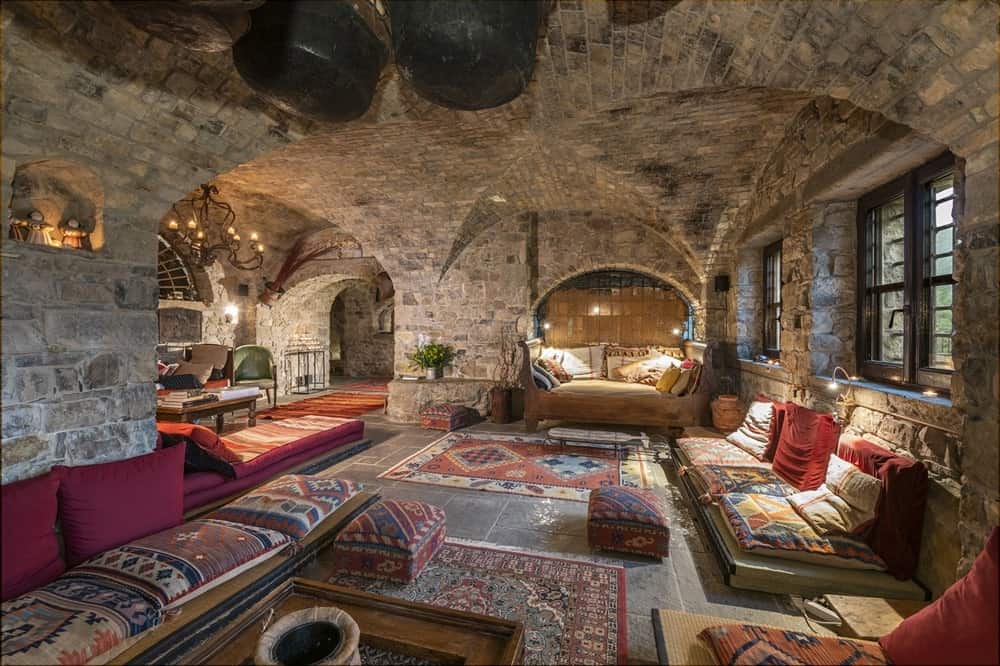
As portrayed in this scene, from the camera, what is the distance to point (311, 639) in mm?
1233

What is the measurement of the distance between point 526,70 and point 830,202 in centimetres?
302

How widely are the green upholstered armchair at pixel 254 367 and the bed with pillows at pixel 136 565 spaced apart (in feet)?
15.9

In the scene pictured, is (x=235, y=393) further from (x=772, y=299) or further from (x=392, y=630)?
(x=772, y=299)

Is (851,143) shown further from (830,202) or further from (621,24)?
(621,24)

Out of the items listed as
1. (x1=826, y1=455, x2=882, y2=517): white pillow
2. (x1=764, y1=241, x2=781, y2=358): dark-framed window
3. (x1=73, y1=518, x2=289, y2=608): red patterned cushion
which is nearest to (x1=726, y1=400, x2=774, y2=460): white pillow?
(x1=826, y1=455, x2=882, y2=517): white pillow

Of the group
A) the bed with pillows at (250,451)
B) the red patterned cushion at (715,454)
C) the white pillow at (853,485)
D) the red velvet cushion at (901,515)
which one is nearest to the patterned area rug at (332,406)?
the bed with pillows at (250,451)

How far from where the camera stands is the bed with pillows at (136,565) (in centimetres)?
143

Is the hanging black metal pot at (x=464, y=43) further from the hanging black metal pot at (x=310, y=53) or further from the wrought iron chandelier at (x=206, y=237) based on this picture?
the wrought iron chandelier at (x=206, y=237)

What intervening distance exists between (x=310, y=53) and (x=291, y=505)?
91.1 inches

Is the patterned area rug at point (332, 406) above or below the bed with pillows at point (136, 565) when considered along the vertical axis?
below

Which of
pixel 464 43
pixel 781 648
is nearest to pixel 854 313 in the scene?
pixel 781 648

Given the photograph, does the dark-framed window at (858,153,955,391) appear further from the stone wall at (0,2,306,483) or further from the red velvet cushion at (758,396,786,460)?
the stone wall at (0,2,306,483)

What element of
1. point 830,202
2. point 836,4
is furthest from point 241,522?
point 830,202

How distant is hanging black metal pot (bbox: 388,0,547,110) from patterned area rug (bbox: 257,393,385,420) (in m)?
6.19
